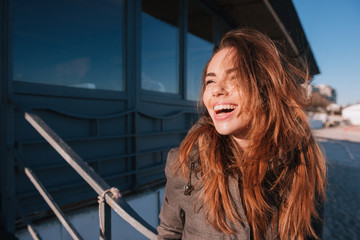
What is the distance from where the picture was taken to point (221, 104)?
3.64 feet

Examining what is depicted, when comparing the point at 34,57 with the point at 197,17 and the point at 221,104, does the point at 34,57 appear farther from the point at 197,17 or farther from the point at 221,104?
the point at 197,17

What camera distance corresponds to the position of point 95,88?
268 centimetres

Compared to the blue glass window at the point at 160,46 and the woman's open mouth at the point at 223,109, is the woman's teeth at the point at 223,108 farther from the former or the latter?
the blue glass window at the point at 160,46

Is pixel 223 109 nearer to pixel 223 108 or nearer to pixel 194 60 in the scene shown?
pixel 223 108

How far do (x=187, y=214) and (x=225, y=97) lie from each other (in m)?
0.56

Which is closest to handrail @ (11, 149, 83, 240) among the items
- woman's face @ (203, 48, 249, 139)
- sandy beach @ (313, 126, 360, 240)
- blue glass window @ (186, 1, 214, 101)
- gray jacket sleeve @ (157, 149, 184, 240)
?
gray jacket sleeve @ (157, 149, 184, 240)

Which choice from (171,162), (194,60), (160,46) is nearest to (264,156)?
(171,162)

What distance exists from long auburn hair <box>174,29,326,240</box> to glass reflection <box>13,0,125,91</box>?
5.74 feet

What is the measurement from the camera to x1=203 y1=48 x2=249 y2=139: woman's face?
3.64 ft

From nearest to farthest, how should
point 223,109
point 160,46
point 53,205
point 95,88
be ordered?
point 223,109 → point 53,205 → point 95,88 → point 160,46

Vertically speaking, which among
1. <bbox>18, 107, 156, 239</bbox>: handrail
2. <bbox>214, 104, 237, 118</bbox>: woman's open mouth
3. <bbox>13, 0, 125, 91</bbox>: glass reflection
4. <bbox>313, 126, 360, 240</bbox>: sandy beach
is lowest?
<bbox>313, 126, 360, 240</bbox>: sandy beach

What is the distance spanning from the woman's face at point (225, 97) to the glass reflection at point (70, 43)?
178 centimetres

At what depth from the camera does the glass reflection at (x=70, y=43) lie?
2119 millimetres

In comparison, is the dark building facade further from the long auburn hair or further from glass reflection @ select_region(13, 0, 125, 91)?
the long auburn hair
